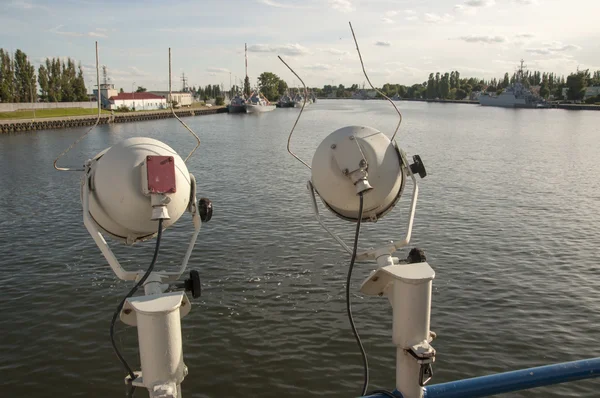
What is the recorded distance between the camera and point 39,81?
9312 cm

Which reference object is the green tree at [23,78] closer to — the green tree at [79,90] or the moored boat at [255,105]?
the green tree at [79,90]

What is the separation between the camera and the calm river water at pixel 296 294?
929 centimetres

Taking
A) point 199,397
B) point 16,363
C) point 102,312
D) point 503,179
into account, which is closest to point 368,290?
point 199,397

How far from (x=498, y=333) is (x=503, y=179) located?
1877cm

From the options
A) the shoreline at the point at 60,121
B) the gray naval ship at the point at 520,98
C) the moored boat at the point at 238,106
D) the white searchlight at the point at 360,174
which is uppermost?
the gray naval ship at the point at 520,98

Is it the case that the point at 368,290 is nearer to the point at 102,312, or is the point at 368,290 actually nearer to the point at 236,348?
the point at 236,348

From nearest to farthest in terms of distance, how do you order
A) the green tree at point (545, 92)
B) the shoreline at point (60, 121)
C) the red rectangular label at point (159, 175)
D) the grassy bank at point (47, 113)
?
the red rectangular label at point (159, 175) < the shoreline at point (60, 121) < the grassy bank at point (47, 113) < the green tree at point (545, 92)

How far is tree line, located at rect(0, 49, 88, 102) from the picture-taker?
8238 cm

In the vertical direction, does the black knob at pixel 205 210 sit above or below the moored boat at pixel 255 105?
below

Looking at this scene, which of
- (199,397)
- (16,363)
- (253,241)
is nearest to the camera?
(199,397)

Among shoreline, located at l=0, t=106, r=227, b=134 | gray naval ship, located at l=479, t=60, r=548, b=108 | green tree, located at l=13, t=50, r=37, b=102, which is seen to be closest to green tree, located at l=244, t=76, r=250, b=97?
shoreline, located at l=0, t=106, r=227, b=134

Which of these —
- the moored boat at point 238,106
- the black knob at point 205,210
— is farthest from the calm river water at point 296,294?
the moored boat at point 238,106

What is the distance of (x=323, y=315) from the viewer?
11.1 meters

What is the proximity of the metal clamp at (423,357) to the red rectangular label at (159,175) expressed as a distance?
1750 millimetres
